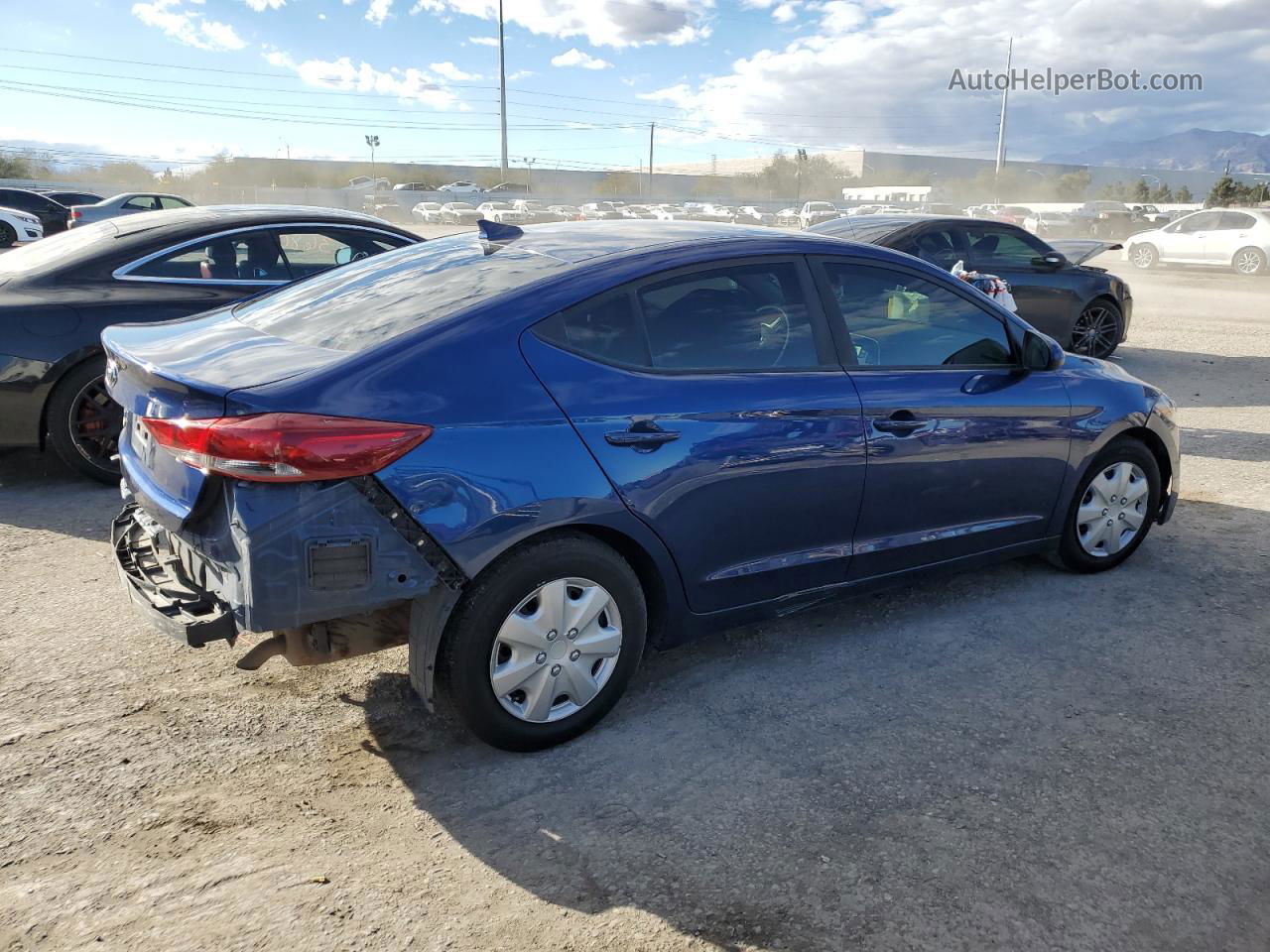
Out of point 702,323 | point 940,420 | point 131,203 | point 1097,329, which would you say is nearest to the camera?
point 702,323

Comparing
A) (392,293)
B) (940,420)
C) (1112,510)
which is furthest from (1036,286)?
(392,293)

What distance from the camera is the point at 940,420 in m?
3.92

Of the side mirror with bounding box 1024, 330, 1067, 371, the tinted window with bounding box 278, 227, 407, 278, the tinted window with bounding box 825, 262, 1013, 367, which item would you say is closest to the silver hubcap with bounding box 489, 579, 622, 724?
the tinted window with bounding box 825, 262, 1013, 367

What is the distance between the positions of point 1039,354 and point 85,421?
16.6 ft

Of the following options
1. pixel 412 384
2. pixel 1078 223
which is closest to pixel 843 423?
pixel 412 384

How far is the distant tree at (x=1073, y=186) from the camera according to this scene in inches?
3164

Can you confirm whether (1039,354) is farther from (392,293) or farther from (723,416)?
→ (392,293)

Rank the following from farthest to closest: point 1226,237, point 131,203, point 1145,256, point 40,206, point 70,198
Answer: point 70,198 < point 40,206 < point 131,203 < point 1145,256 < point 1226,237

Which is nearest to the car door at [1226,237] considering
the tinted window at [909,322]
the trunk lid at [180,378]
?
the tinted window at [909,322]

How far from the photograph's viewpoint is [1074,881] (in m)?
2.62

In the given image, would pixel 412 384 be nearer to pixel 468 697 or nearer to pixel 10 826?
pixel 468 697

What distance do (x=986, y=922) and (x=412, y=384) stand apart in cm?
206

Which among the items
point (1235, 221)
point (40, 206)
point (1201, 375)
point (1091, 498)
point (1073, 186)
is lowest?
point (1201, 375)

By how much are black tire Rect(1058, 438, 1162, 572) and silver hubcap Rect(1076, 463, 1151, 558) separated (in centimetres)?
1
